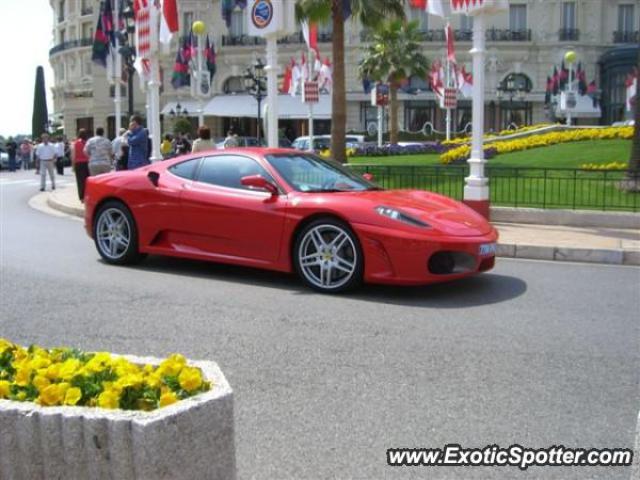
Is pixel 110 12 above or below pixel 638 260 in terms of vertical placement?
above

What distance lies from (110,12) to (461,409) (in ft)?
86.2

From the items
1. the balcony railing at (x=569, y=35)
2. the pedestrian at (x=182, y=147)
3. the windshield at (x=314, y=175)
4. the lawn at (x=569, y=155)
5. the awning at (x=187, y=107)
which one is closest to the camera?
the windshield at (x=314, y=175)

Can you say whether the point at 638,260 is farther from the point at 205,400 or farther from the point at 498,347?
the point at 205,400

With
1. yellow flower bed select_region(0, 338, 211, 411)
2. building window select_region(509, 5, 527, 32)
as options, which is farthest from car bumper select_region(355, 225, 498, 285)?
building window select_region(509, 5, 527, 32)

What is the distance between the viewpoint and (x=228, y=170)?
829 cm

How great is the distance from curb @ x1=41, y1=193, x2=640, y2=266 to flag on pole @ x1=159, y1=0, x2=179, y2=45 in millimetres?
11471

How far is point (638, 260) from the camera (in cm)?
970

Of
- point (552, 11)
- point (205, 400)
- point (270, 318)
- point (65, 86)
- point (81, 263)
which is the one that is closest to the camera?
point (205, 400)

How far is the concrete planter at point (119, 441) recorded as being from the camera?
2.45 meters

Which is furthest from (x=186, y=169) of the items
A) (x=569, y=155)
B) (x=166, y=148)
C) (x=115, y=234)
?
(x=569, y=155)

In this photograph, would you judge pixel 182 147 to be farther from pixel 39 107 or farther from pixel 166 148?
pixel 39 107

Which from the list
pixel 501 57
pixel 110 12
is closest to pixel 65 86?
pixel 501 57

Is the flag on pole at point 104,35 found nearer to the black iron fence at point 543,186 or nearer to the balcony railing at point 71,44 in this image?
the black iron fence at point 543,186

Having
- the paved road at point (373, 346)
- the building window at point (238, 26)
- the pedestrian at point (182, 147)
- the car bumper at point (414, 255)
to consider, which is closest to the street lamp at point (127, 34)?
the pedestrian at point (182, 147)
